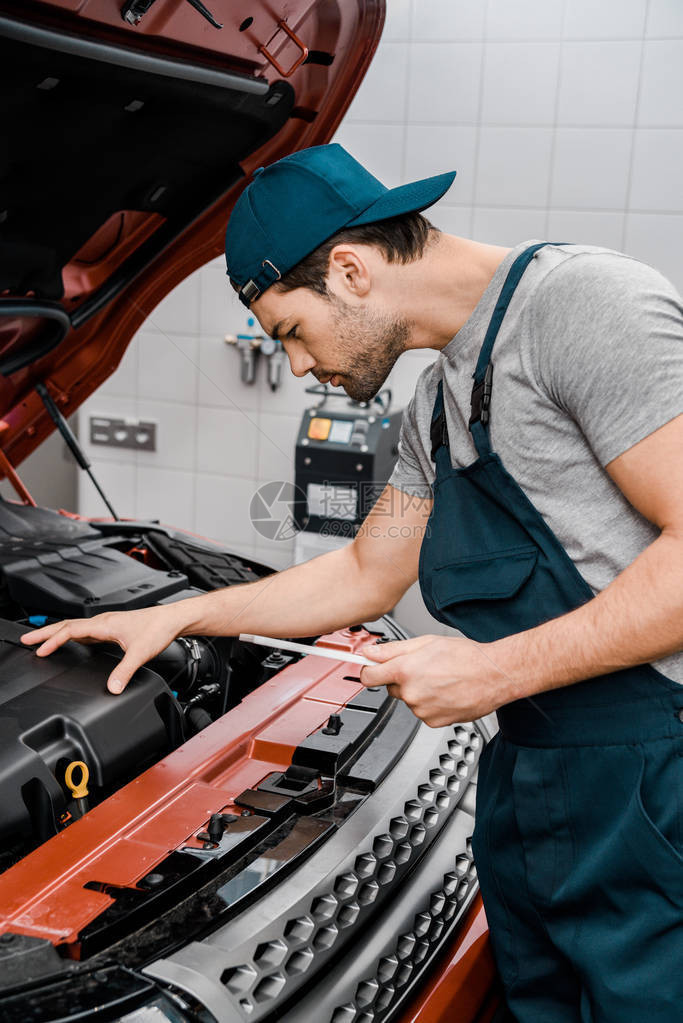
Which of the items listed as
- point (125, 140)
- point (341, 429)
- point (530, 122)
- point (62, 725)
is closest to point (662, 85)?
point (530, 122)

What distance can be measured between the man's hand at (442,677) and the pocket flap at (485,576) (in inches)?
2.1

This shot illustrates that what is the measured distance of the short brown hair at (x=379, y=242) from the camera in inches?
40.6

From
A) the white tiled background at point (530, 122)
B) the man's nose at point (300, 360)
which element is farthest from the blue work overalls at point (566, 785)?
the white tiled background at point (530, 122)

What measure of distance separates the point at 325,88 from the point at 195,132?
22cm

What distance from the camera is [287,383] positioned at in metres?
3.82

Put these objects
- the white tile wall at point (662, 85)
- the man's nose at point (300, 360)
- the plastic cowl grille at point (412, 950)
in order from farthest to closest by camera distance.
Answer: the white tile wall at point (662, 85) < the man's nose at point (300, 360) < the plastic cowl grille at point (412, 950)

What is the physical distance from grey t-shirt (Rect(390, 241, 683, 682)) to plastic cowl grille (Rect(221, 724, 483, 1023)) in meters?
0.36

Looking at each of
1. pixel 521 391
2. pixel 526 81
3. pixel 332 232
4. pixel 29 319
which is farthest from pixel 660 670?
pixel 526 81

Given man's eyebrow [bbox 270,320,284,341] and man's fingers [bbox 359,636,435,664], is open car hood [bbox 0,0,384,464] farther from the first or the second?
man's fingers [bbox 359,636,435,664]

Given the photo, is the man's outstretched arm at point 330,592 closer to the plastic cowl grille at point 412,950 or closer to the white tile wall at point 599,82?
the plastic cowl grille at point 412,950

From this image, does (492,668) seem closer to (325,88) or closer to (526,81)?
(325,88)

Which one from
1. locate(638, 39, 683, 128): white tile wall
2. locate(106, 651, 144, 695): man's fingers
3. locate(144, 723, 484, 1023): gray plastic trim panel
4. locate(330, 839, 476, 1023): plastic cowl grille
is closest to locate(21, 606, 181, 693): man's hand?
locate(106, 651, 144, 695): man's fingers

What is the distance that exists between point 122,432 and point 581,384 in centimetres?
345

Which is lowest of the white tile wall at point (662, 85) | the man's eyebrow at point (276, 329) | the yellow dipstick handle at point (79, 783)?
the yellow dipstick handle at point (79, 783)
